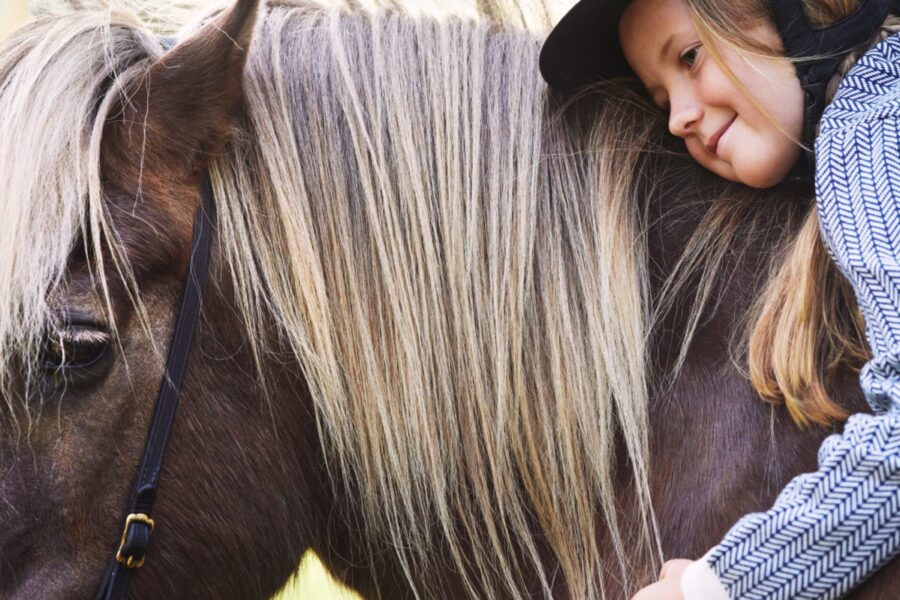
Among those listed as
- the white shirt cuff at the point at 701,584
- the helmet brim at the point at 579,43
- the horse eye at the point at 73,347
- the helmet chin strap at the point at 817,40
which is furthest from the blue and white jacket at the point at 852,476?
the horse eye at the point at 73,347

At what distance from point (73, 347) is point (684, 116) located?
1.08m

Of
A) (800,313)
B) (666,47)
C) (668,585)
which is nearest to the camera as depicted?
(668,585)

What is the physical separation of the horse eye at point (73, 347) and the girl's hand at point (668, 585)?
91 centimetres

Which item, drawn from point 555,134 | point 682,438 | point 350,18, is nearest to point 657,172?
point 555,134

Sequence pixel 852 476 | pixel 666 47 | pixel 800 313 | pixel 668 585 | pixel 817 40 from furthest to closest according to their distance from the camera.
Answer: pixel 666 47, pixel 817 40, pixel 800 313, pixel 668 585, pixel 852 476

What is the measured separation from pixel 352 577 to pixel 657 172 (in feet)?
3.16

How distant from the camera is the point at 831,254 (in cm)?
135

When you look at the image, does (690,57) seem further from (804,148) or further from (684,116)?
(804,148)

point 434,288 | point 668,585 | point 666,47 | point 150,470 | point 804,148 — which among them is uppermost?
point 666,47

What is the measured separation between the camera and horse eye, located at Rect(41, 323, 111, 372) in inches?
55.4

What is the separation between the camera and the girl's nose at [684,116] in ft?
5.16

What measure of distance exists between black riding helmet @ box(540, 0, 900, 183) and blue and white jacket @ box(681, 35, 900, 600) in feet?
0.62

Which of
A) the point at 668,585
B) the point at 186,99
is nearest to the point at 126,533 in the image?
the point at 186,99

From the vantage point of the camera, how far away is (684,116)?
1.57 meters
